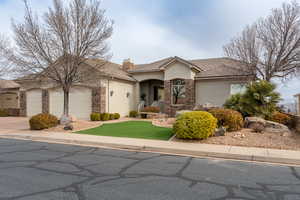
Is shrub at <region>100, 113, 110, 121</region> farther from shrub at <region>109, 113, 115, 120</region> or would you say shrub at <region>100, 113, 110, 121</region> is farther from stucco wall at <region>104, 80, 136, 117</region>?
stucco wall at <region>104, 80, 136, 117</region>

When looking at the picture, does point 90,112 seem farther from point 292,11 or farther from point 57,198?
point 292,11

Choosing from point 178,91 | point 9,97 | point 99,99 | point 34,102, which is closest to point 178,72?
point 178,91

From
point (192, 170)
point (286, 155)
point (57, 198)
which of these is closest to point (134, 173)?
point (192, 170)

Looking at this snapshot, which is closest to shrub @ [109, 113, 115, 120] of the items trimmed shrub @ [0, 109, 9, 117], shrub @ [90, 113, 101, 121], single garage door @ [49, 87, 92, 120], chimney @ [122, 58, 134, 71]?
shrub @ [90, 113, 101, 121]

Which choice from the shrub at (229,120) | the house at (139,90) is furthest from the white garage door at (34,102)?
the shrub at (229,120)

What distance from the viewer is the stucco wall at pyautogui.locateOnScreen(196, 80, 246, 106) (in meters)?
17.5

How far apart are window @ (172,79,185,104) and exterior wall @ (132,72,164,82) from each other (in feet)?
6.12

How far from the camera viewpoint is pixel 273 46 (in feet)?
44.2

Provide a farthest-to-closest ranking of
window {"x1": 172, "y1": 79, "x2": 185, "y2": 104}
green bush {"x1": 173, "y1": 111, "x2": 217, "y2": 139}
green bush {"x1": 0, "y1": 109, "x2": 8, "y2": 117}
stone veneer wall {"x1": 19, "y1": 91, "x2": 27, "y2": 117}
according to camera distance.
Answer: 1. green bush {"x1": 0, "y1": 109, "x2": 8, "y2": 117}
2. stone veneer wall {"x1": 19, "y1": 91, "x2": 27, "y2": 117}
3. window {"x1": 172, "y1": 79, "x2": 185, "y2": 104}
4. green bush {"x1": 173, "y1": 111, "x2": 217, "y2": 139}

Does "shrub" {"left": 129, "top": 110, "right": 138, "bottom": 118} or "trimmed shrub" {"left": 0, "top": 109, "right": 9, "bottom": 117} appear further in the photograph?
"trimmed shrub" {"left": 0, "top": 109, "right": 9, "bottom": 117}

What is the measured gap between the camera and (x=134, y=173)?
16.6 feet

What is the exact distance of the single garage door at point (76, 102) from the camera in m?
16.9

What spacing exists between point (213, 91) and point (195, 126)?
408 inches

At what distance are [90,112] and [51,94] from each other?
17.4ft
